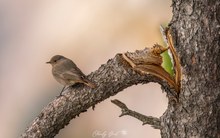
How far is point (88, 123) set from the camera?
1161 centimetres

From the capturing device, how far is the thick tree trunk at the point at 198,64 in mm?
5133

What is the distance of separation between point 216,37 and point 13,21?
28.8 ft

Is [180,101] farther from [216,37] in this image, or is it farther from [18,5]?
[18,5]

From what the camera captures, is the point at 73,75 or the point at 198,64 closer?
the point at 198,64

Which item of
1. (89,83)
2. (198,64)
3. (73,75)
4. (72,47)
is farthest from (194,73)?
(72,47)

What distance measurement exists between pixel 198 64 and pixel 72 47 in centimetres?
737

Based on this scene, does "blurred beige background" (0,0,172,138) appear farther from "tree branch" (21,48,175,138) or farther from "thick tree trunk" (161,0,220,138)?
"thick tree trunk" (161,0,220,138)

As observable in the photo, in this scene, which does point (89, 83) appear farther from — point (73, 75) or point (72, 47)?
point (72, 47)

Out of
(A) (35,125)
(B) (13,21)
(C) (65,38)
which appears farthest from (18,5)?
(A) (35,125)

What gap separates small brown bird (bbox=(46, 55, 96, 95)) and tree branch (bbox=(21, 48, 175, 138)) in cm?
5

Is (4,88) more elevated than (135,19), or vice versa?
(135,19)

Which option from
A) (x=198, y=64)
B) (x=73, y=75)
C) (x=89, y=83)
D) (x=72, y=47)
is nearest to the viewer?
(x=198, y=64)

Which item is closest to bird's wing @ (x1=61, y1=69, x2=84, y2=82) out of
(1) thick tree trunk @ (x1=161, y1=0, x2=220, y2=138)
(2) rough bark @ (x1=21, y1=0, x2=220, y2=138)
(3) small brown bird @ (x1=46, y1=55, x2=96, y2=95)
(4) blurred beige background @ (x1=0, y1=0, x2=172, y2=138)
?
(3) small brown bird @ (x1=46, y1=55, x2=96, y2=95)

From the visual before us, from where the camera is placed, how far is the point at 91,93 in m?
5.48
